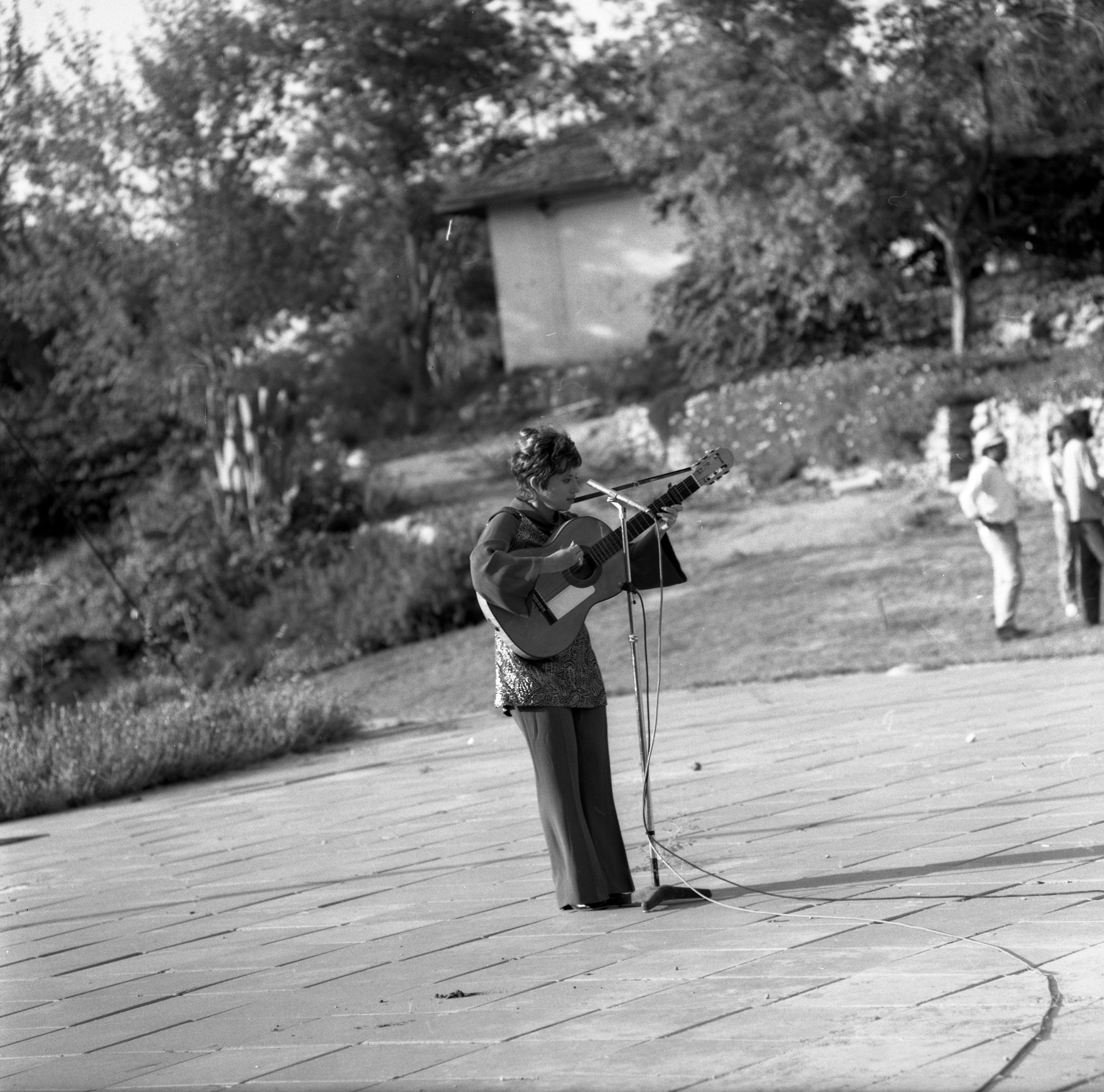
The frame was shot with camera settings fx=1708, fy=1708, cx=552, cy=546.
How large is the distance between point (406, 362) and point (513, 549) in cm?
2985

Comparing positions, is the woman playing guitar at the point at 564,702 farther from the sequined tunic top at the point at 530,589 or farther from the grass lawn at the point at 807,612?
the grass lawn at the point at 807,612

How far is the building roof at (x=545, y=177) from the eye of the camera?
31.7 meters

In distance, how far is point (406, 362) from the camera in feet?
116

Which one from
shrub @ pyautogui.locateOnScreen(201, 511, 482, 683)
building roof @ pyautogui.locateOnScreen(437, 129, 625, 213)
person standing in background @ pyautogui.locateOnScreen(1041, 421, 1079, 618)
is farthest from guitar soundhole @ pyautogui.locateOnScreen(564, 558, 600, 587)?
building roof @ pyautogui.locateOnScreen(437, 129, 625, 213)

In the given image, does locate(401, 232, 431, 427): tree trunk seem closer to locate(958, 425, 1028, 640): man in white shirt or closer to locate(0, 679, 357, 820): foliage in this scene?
locate(958, 425, 1028, 640): man in white shirt

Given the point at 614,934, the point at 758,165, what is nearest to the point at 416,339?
the point at 758,165

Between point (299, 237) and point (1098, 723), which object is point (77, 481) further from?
point (1098, 723)

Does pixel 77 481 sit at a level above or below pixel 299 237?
below

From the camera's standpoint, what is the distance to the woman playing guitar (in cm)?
591

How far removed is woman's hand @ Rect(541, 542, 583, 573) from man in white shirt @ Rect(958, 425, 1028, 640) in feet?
29.0

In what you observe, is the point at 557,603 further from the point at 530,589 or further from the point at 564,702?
the point at 564,702

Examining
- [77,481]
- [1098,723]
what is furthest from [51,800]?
[77,481]

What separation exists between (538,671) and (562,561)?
1.58ft

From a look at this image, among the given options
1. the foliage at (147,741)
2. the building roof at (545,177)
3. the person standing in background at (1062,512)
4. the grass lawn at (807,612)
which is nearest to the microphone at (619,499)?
the foliage at (147,741)
